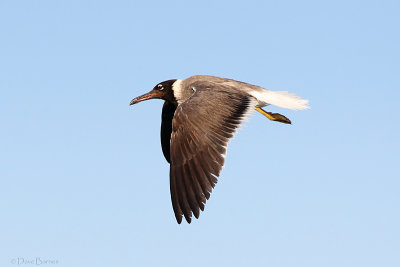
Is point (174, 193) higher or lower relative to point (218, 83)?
lower

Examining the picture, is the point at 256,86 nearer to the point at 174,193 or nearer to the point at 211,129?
the point at 211,129

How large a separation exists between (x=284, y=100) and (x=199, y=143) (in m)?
3.10

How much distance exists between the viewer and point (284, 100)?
Result: 13664 mm

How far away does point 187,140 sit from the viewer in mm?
11266

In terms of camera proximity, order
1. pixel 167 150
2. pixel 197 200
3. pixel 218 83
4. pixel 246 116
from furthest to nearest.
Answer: pixel 167 150 < pixel 218 83 < pixel 246 116 < pixel 197 200

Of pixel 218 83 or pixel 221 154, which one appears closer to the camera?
pixel 221 154

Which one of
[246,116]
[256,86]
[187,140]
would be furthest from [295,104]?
[187,140]

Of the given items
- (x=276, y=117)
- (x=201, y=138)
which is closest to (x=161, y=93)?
(x=276, y=117)

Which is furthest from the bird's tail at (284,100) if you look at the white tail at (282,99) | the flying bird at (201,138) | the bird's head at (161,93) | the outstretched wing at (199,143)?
the bird's head at (161,93)

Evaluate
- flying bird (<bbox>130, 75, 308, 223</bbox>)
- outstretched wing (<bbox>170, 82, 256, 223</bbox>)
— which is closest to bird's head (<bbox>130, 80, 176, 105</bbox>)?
flying bird (<bbox>130, 75, 308, 223</bbox>)

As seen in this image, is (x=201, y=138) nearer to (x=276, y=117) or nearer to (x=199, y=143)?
(x=199, y=143)

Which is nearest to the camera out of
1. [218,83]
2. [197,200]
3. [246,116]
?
[197,200]

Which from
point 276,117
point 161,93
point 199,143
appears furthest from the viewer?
point 161,93

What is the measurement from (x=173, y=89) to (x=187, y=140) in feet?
9.91
